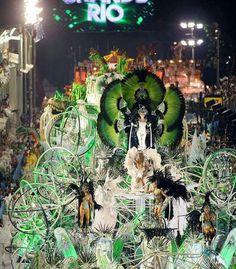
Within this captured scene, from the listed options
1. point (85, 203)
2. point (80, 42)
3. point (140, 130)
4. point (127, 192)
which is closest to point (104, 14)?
point (80, 42)

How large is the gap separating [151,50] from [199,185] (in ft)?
55.6

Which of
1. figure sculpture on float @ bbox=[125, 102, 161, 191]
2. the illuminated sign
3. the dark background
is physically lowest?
figure sculpture on float @ bbox=[125, 102, 161, 191]

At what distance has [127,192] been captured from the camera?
1548 centimetres

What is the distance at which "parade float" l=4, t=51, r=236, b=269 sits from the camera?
43.0 ft

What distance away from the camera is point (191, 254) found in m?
12.5

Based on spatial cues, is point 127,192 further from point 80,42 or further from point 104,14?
point 80,42

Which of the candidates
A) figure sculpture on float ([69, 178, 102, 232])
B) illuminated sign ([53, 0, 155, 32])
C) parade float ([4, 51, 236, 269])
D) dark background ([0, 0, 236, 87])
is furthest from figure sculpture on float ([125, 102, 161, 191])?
illuminated sign ([53, 0, 155, 32])

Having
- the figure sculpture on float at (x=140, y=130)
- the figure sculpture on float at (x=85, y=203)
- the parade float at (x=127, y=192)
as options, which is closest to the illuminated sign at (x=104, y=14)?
the parade float at (x=127, y=192)

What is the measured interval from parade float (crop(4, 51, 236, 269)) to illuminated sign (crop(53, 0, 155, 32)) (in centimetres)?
4913

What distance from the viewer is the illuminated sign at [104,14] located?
6850 cm

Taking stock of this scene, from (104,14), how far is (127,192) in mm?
54688

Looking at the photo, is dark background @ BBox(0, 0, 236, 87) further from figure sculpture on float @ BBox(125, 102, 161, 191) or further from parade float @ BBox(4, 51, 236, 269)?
figure sculpture on float @ BBox(125, 102, 161, 191)

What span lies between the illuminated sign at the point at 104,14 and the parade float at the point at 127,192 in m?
49.1

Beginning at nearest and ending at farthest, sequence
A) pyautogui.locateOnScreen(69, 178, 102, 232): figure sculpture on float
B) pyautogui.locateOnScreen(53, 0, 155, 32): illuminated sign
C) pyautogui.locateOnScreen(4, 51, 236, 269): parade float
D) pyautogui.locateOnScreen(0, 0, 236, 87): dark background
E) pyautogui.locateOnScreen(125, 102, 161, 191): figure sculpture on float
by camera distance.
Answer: pyautogui.locateOnScreen(4, 51, 236, 269): parade float < pyautogui.locateOnScreen(69, 178, 102, 232): figure sculpture on float < pyautogui.locateOnScreen(125, 102, 161, 191): figure sculpture on float < pyautogui.locateOnScreen(53, 0, 155, 32): illuminated sign < pyautogui.locateOnScreen(0, 0, 236, 87): dark background
